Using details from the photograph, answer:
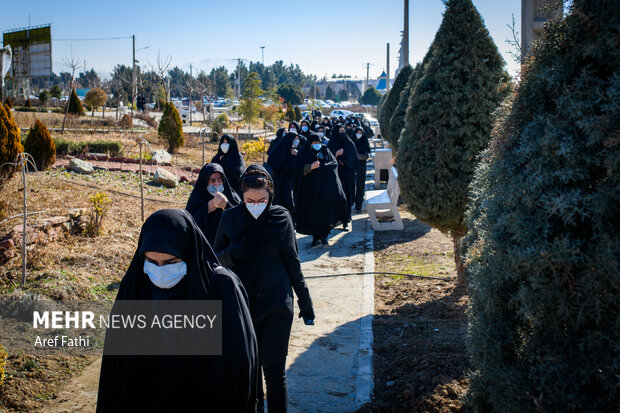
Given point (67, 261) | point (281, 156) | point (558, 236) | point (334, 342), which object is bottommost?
point (334, 342)

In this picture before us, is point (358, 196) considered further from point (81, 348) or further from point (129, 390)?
point (129, 390)

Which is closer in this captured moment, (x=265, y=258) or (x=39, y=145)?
(x=265, y=258)

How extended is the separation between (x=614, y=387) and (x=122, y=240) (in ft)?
24.3

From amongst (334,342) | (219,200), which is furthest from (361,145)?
(219,200)

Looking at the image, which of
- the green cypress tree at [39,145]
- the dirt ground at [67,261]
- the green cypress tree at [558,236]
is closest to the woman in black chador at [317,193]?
the dirt ground at [67,261]

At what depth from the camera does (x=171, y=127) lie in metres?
20.2

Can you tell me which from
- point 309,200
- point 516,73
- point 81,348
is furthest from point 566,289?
point 309,200

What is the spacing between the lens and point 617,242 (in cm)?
209

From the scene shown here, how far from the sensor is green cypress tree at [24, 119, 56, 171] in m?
12.6

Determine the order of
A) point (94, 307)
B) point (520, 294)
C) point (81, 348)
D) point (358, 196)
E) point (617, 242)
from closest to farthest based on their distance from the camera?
1. point (617, 242)
2. point (520, 294)
3. point (81, 348)
4. point (94, 307)
5. point (358, 196)

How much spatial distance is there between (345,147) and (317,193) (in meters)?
2.64

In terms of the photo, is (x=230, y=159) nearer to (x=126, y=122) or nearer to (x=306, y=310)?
(x=306, y=310)

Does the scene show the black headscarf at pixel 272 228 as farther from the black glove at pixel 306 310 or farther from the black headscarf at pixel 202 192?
the black headscarf at pixel 202 192

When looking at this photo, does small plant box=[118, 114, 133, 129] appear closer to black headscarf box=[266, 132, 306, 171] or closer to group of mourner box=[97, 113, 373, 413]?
black headscarf box=[266, 132, 306, 171]
